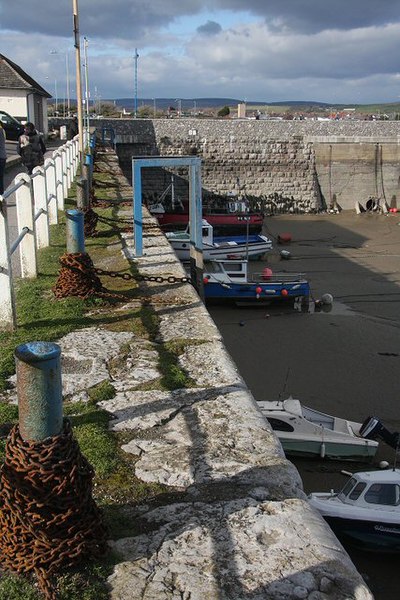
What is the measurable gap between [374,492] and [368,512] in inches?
14.8

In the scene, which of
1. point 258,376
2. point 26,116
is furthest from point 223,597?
point 26,116

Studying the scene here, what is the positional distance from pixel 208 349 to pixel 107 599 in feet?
8.95

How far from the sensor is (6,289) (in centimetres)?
539

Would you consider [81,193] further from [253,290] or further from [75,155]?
[75,155]

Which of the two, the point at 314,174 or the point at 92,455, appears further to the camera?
the point at 314,174

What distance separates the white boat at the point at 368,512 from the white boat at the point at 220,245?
1200 centimetres

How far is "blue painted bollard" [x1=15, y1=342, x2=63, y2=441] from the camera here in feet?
8.47

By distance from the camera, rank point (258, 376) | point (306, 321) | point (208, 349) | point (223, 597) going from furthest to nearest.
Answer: point (306, 321) → point (258, 376) → point (208, 349) → point (223, 597)

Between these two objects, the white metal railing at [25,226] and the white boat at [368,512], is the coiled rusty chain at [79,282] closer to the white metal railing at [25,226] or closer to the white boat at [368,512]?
the white metal railing at [25,226]

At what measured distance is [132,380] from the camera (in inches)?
175

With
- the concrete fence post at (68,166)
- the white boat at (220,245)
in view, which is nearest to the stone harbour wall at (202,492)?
the concrete fence post at (68,166)

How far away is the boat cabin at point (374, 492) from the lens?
779cm

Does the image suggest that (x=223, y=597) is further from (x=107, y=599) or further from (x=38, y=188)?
(x=38, y=188)

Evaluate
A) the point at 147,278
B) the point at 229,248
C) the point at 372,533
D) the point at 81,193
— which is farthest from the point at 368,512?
the point at 229,248
